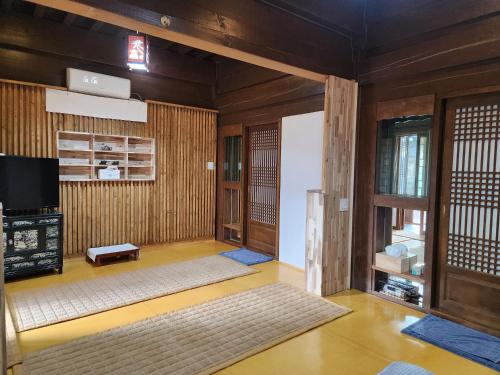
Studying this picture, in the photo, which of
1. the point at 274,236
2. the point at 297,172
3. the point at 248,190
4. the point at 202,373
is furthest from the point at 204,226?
the point at 202,373

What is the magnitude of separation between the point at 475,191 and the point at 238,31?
2.72 m

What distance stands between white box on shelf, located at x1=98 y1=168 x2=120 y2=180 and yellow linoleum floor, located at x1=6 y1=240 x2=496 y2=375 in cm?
169

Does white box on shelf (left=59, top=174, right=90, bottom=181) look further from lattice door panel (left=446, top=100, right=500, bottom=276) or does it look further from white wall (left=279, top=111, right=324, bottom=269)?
lattice door panel (left=446, top=100, right=500, bottom=276)

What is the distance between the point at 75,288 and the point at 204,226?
3004mm

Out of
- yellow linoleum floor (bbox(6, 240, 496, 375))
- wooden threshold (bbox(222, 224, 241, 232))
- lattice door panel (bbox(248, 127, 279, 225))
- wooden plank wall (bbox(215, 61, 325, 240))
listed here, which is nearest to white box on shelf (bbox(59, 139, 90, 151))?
yellow linoleum floor (bbox(6, 240, 496, 375))

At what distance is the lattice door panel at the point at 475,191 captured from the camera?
3.12 metres

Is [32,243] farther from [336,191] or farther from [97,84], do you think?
[336,191]

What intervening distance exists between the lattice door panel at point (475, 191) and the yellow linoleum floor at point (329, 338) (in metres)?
0.84

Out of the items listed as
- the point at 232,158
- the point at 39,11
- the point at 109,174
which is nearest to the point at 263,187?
the point at 232,158

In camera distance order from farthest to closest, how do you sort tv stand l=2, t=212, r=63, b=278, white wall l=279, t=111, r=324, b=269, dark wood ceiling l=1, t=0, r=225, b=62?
white wall l=279, t=111, r=324, b=269
dark wood ceiling l=1, t=0, r=225, b=62
tv stand l=2, t=212, r=63, b=278

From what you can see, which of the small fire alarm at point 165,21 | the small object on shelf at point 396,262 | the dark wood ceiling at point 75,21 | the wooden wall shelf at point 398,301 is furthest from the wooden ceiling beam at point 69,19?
the wooden wall shelf at point 398,301

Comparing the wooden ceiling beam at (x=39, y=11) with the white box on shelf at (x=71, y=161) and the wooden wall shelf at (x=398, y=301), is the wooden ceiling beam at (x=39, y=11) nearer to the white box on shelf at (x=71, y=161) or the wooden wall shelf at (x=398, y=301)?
the white box on shelf at (x=71, y=161)

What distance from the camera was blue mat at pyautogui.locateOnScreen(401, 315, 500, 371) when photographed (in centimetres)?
272

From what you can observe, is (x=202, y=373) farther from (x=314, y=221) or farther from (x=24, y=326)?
(x=314, y=221)
